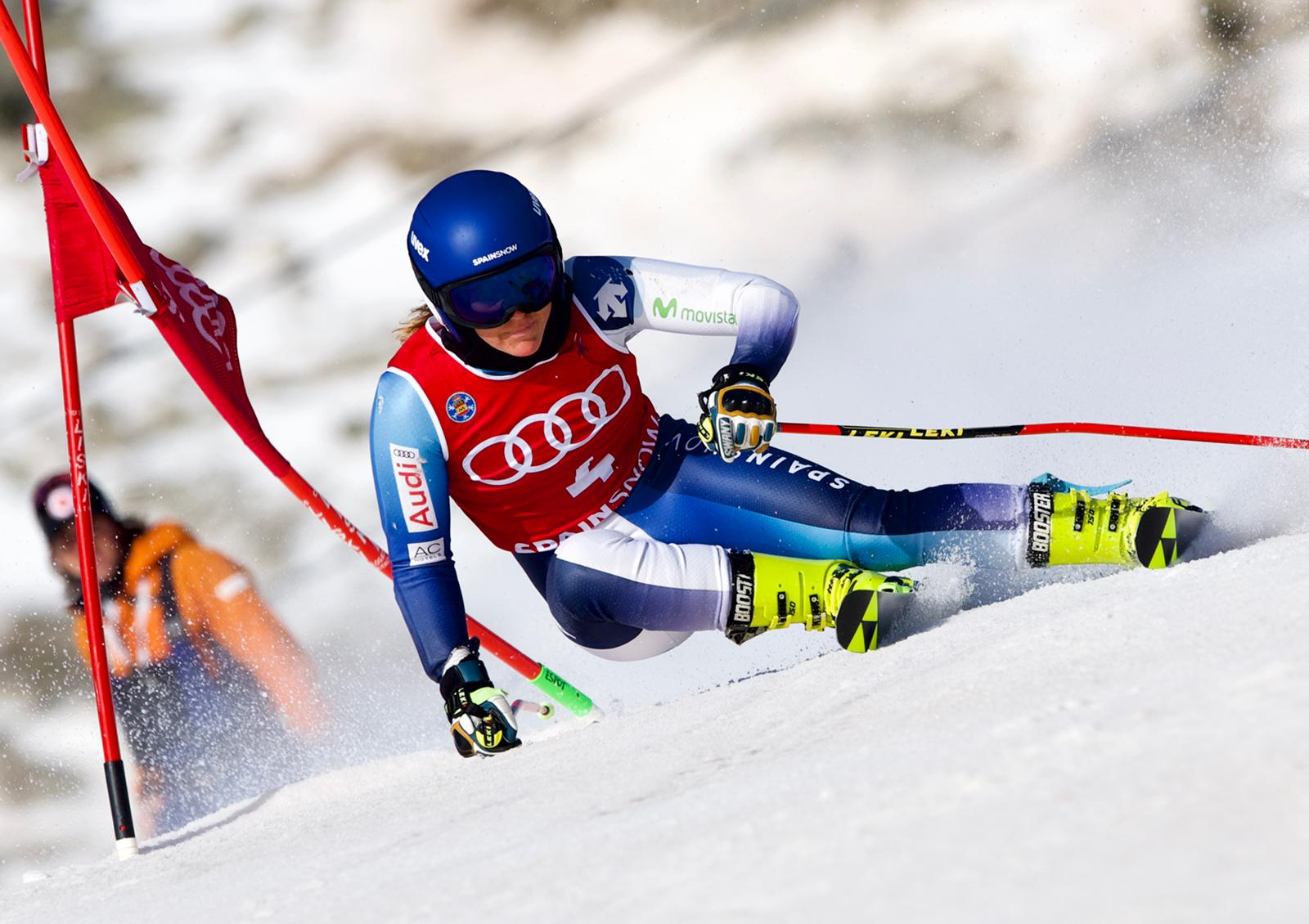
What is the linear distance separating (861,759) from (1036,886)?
610mm

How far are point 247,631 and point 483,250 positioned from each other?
2.92 m

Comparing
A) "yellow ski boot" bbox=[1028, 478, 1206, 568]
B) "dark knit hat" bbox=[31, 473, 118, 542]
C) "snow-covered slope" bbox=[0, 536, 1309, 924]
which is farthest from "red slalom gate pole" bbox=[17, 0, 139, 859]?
"dark knit hat" bbox=[31, 473, 118, 542]

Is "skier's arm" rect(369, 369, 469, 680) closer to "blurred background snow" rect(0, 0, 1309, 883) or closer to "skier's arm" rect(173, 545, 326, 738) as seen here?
"skier's arm" rect(173, 545, 326, 738)

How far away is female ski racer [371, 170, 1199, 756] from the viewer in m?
3.03

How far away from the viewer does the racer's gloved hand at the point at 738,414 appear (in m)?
3.05

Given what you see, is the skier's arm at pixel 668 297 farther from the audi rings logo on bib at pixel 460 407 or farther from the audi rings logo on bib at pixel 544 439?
the audi rings logo on bib at pixel 460 407

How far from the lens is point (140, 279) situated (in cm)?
377

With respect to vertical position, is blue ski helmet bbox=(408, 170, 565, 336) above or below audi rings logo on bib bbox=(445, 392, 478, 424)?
above

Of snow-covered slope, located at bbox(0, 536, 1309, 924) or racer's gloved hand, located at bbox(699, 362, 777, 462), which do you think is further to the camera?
racer's gloved hand, located at bbox(699, 362, 777, 462)

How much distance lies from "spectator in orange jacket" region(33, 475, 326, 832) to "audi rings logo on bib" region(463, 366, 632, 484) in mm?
2430

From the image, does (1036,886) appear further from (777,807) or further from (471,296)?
(471,296)

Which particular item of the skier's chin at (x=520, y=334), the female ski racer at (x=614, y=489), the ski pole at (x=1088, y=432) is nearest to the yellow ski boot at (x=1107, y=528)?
the female ski racer at (x=614, y=489)

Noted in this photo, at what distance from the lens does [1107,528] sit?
9.80ft

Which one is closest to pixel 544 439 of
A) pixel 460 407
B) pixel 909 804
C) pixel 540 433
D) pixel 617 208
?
pixel 540 433
